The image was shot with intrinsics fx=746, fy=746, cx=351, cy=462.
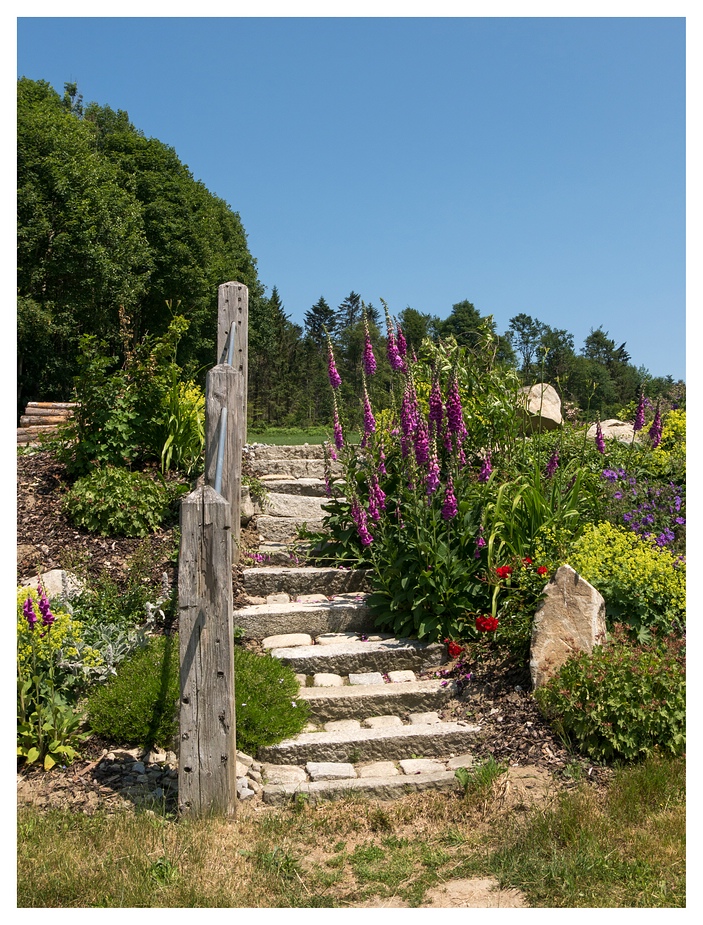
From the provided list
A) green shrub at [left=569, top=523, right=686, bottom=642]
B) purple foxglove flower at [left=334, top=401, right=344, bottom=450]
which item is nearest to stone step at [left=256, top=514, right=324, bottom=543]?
purple foxglove flower at [left=334, top=401, right=344, bottom=450]

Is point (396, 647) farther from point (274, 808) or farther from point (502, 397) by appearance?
point (502, 397)

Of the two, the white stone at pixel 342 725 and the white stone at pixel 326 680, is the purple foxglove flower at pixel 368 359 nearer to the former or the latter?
the white stone at pixel 326 680

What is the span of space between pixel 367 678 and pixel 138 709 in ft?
4.91

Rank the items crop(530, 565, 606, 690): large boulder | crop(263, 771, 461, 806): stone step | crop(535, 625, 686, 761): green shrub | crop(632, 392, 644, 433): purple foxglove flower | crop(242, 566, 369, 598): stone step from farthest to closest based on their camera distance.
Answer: crop(632, 392, 644, 433): purple foxglove flower
crop(242, 566, 369, 598): stone step
crop(530, 565, 606, 690): large boulder
crop(535, 625, 686, 761): green shrub
crop(263, 771, 461, 806): stone step

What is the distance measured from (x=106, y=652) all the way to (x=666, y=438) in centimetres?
549

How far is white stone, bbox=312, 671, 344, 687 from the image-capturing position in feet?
15.7

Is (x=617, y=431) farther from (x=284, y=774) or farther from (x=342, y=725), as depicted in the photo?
(x=284, y=774)

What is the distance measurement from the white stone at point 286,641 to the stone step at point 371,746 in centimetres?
95

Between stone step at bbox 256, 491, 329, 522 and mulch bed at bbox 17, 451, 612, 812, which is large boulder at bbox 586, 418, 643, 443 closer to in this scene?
stone step at bbox 256, 491, 329, 522

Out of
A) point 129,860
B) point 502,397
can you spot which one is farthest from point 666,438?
point 129,860

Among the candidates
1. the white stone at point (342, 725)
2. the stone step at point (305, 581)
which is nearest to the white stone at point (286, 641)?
the stone step at point (305, 581)

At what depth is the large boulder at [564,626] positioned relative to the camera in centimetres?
433

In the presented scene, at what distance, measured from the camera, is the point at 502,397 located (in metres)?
6.06

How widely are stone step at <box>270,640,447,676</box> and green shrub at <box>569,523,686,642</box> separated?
1105 millimetres
